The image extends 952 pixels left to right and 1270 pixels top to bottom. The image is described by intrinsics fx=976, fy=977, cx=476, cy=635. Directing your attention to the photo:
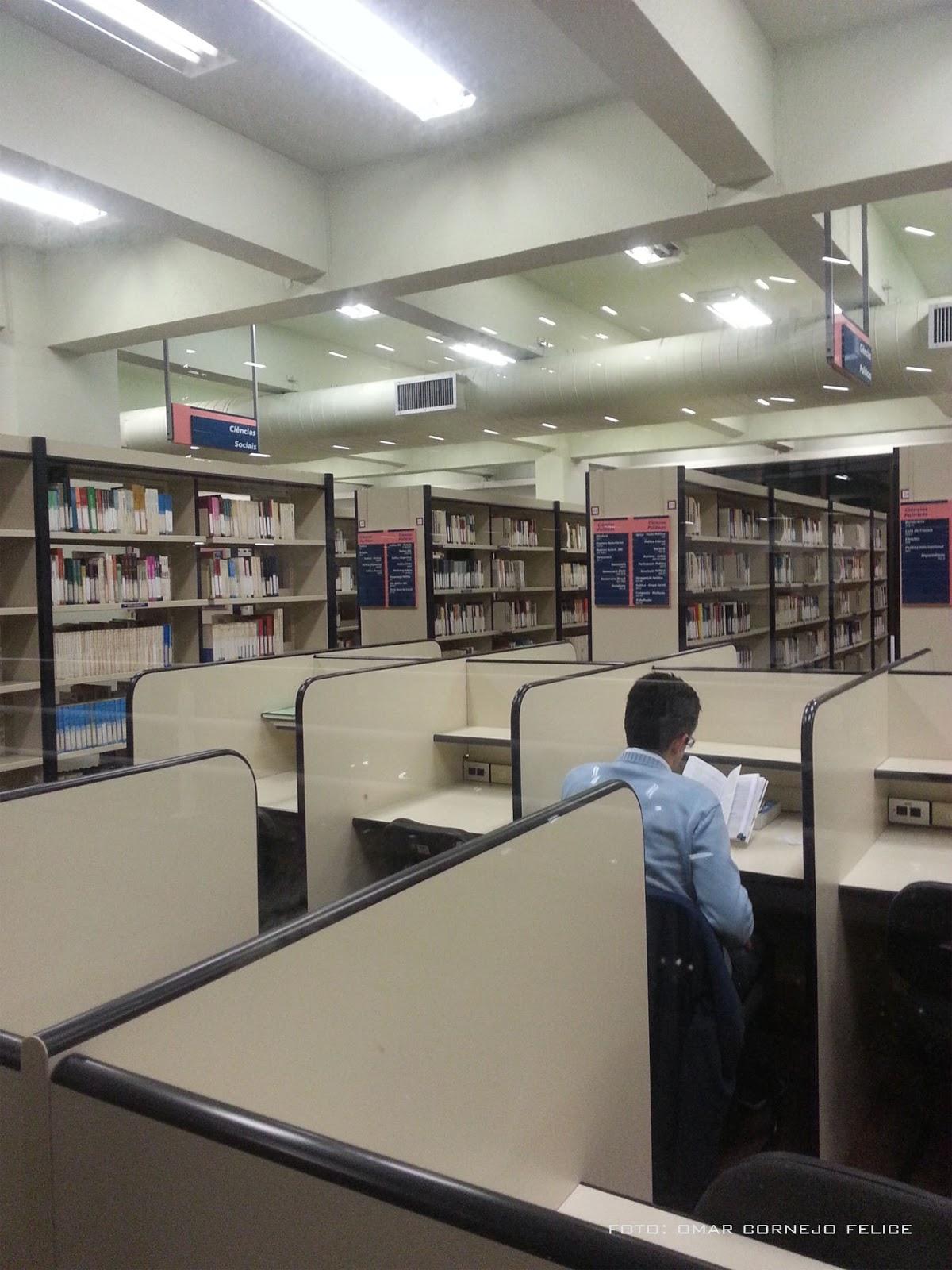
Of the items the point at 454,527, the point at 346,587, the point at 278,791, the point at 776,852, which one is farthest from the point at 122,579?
the point at 776,852

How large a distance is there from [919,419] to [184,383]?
5276 millimetres

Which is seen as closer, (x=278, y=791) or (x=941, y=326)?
(x=278, y=791)

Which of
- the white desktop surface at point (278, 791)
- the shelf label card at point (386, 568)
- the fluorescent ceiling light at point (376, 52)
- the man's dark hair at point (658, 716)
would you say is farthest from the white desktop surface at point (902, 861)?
the shelf label card at point (386, 568)

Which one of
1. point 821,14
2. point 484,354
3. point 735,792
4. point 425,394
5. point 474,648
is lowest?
point 735,792

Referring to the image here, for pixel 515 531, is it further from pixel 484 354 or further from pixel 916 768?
pixel 916 768

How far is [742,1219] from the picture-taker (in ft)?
4.28

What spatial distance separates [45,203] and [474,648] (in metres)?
4.33

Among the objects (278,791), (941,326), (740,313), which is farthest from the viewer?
(740,313)

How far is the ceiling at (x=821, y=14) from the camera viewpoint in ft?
11.9

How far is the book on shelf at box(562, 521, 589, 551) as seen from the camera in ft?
29.2

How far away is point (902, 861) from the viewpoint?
2729 millimetres

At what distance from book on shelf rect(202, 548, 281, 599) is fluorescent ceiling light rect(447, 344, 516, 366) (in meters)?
2.35

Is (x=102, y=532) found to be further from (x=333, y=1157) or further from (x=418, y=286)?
(x=333, y=1157)

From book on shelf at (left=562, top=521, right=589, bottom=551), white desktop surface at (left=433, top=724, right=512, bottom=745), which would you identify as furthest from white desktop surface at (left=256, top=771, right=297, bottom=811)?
book on shelf at (left=562, top=521, right=589, bottom=551)
